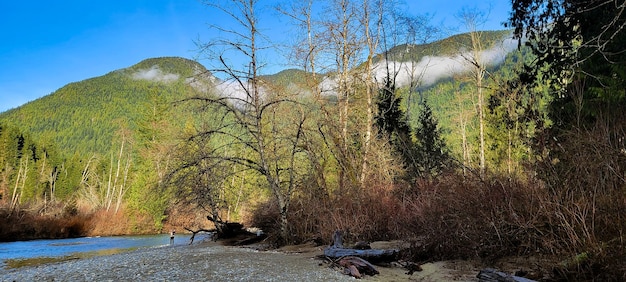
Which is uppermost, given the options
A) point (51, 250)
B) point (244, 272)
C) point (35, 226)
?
point (244, 272)

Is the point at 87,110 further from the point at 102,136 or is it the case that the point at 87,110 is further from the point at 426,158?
the point at 426,158

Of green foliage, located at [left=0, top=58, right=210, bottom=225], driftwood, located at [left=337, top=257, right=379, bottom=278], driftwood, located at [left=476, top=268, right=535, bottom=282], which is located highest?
green foliage, located at [left=0, top=58, right=210, bottom=225]

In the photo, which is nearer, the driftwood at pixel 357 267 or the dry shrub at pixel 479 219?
the dry shrub at pixel 479 219

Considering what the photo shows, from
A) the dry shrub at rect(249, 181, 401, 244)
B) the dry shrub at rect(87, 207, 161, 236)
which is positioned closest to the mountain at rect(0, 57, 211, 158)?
the dry shrub at rect(87, 207, 161, 236)

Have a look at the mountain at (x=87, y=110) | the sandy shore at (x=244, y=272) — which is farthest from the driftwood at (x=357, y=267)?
the mountain at (x=87, y=110)

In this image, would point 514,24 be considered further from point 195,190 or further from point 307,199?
point 195,190

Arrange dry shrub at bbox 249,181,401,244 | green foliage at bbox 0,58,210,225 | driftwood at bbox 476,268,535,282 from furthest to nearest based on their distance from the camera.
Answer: green foliage at bbox 0,58,210,225 < dry shrub at bbox 249,181,401,244 < driftwood at bbox 476,268,535,282

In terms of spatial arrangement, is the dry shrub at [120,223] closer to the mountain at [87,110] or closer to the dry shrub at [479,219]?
the dry shrub at [479,219]

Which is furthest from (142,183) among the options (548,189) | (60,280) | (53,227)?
(548,189)

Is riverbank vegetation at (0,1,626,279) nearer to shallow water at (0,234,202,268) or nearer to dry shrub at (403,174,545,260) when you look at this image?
dry shrub at (403,174,545,260)

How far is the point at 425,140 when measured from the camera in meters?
34.9

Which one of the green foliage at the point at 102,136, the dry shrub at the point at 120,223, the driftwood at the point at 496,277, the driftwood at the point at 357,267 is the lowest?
the dry shrub at the point at 120,223

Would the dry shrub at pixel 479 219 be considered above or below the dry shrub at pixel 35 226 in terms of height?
above

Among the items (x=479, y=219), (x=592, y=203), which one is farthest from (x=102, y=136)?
(x=592, y=203)
